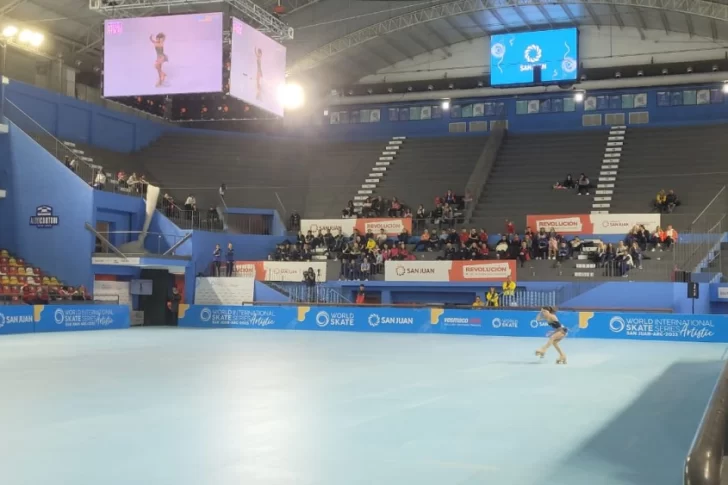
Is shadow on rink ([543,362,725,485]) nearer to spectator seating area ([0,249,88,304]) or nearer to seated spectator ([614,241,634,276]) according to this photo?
seated spectator ([614,241,634,276])

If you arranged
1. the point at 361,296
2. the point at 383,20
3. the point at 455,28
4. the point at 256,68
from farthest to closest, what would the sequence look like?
the point at 455,28 → the point at 383,20 → the point at 361,296 → the point at 256,68

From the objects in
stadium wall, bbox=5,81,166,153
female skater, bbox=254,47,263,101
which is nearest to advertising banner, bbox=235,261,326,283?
female skater, bbox=254,47,263,101

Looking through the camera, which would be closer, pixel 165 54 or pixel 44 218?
pixel 165 54

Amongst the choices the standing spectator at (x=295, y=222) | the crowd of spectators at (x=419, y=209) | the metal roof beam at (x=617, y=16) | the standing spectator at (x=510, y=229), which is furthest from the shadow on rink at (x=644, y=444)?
the metal roof beam at (x=617, y=16)

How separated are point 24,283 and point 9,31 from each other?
41.6 feet

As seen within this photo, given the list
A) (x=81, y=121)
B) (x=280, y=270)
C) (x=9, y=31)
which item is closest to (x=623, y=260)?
(x=280, y=270)

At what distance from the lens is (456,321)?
1291 inches

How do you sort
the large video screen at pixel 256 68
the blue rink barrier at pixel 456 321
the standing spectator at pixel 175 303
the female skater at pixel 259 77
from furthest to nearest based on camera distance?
the standing spectator at pixel 175 303, the female skater at pixel 259 77, the large video screen at pixel 256 68, the blue rink barrier at pixel 456 321

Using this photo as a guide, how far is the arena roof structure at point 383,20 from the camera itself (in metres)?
39.2

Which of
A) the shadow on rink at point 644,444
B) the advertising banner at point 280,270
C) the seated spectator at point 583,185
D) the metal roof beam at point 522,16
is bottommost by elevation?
the shadow on rink at point 644,444

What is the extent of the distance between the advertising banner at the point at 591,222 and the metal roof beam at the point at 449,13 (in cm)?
1005

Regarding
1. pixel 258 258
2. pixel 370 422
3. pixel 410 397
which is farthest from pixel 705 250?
A: pixel 370 422

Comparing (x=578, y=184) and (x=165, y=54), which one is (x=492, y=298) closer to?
(x=578, y=184)

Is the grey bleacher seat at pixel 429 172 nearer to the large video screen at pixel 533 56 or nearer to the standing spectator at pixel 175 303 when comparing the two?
the large video screen at pixel 533 56
